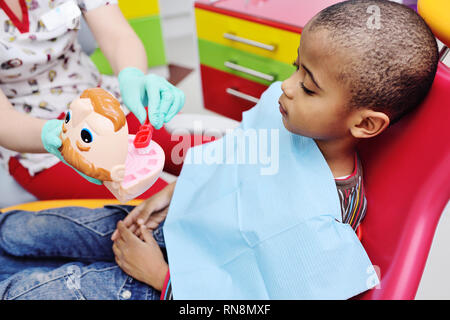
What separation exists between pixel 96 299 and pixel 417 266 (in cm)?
60

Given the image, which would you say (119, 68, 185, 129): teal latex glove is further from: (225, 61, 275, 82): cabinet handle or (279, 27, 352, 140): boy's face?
(225, 61, 275, 82): cabinet handle

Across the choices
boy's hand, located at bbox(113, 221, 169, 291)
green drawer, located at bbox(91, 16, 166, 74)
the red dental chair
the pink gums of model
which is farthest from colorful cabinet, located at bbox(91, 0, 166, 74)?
the red dental chair

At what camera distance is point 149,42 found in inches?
79.0

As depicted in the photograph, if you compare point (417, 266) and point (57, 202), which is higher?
point (417, 266)

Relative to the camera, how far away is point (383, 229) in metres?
0.68

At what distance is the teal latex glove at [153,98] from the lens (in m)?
0.69

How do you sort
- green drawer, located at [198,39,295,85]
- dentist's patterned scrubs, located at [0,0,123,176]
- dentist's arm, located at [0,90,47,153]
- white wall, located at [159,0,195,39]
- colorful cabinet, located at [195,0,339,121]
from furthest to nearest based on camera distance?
1. white wall, located at [159,0,195,39]
2. green drawer, located at [198,39,295,85]
3. colorful cabinet, located at [195,0,339,121]
4. dentist's patterned scrubs, located at [0,0,123,176]
5. dentist's arm, located at [0,90,47,153]

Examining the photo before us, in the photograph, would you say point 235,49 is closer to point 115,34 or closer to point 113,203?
point 115,34

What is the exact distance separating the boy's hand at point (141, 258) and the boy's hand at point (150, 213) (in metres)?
0.04

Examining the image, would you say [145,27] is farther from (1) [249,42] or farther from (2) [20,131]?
(2) [20,131]

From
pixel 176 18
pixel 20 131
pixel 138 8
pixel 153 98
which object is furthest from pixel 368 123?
pixel 176 18

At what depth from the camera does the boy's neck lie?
72cm

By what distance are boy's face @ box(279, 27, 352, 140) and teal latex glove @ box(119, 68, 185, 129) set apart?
211mm
